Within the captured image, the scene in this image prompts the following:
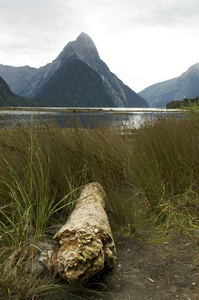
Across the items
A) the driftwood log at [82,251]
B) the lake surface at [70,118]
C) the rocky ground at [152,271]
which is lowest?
the rocky ground at [152,271]

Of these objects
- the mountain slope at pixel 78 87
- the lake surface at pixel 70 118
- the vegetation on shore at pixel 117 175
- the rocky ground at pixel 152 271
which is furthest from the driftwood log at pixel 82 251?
the mountain slope at pixel 78 87

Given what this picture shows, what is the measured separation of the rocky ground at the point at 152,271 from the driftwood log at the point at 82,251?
5.0 inches

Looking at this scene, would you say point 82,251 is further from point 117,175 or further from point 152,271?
point 117,175

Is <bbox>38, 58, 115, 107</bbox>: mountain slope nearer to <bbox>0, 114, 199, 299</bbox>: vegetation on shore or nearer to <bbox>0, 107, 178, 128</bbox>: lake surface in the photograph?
<bbox>0, 107, 178, 128</bbox>: lake surface

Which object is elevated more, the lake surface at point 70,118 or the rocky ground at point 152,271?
the lake surface at point 70,118

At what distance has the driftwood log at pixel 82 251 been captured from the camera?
139cm

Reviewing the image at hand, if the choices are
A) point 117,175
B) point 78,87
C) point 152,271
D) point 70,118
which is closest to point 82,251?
point 152,271

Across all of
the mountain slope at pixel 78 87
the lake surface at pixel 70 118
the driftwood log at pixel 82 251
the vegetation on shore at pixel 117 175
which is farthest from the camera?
the mountain slope at pixel 78 87

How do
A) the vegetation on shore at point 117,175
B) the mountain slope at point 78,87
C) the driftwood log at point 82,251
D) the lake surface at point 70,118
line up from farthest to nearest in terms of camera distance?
the mountain slope at point 78,87
the lake surface at point 70,118
the vegetation on shore at point 117,175
the driftwood log at point 82,251

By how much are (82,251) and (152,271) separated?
2.20 ft

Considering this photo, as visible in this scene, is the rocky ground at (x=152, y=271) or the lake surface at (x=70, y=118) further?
the lake surface at (x=70, y=118)

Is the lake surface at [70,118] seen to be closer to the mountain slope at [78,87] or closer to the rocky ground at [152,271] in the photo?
the rocky ground at [152,271]

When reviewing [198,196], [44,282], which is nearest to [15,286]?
[44,282]

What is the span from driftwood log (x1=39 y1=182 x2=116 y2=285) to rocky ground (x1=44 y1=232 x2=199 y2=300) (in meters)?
0.13
